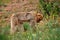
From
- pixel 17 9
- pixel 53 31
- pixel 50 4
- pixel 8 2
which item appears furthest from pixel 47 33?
pixel 8 2

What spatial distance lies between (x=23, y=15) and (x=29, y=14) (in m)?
0.26

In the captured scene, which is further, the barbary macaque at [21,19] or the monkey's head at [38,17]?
the monkey's head at [38,17]

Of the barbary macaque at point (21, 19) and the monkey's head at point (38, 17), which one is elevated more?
the barbary macaque at point (21, 19)

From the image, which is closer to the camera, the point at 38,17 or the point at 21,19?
the point at 21,19

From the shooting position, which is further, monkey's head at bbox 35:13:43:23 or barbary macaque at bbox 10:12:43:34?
monkey's head at bbox 35:13:43:23

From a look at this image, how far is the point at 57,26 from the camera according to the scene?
679 cm

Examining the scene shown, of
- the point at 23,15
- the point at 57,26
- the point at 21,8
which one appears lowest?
the point at 21,8

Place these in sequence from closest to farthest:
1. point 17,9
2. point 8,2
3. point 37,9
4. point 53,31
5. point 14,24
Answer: point 53,31 → point 14,24 → point 37,9 → point 17,9 → point 8,2

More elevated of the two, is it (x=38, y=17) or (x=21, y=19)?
(x=21, y=19)

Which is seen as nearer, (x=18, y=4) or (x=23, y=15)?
(x=23, y=15)

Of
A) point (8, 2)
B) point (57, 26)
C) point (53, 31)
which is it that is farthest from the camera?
point (8, 2)

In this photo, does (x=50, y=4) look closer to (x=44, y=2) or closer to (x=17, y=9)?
(x=44, y=2)

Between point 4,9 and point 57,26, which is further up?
point 57,26

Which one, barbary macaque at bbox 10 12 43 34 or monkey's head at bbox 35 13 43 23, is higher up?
barbary macaque at bbox 10 12 43 34
